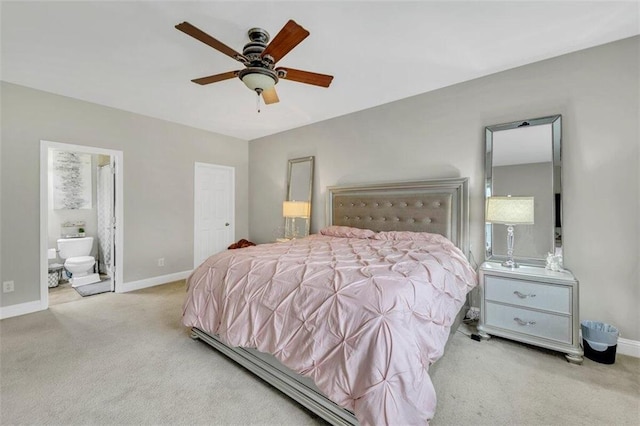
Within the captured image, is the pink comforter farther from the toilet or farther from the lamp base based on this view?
the toilet

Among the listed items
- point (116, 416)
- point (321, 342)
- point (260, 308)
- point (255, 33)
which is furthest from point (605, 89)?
point (116, 416)

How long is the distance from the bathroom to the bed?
3101mm

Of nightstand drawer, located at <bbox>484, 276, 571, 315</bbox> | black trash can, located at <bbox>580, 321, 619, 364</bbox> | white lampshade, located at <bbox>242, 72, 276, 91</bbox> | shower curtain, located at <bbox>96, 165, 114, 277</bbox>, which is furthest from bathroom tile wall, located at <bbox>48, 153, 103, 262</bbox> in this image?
black trash can, located at <bbox>580, 321, 619, 364</bbox>

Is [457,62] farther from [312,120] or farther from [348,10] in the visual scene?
[312,120]

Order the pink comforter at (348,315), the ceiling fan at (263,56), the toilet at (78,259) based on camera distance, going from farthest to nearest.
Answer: the toilet at (78,259)
the ceiling fan at (263,56)
the pink comforter at (348,315)

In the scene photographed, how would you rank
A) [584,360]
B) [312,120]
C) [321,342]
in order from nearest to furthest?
1. [321,342]
2. [584,360]
3. [312,120]

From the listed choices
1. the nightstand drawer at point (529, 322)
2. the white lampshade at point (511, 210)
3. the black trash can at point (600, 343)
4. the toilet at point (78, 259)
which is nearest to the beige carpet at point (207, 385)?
the black trash can at point (600, 343)

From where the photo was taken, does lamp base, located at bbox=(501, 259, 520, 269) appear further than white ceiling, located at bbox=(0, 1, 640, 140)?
Yes

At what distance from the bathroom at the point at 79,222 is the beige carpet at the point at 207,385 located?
1.74 meters

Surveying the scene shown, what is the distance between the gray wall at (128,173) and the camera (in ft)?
10.1

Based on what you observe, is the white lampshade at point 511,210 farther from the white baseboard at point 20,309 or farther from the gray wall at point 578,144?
the white baseboard at point 20,309

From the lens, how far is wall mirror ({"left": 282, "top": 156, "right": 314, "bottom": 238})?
14.2ft

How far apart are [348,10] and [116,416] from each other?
10.1 ft

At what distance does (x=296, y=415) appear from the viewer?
1.59 m
